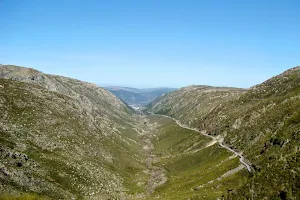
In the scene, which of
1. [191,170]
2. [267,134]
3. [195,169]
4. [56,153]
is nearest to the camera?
[56,153]

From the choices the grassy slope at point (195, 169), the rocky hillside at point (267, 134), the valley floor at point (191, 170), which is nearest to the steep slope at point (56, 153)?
the valley floor at point (191, 170)

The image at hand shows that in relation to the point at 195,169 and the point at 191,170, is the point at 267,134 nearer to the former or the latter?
the point at 195,169

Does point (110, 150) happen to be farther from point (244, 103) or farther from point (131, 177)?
point (244, 103)

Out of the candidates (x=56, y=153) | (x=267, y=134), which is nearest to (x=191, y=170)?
(x=267, y=134)

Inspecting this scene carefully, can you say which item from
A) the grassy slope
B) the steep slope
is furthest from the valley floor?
the steep slope

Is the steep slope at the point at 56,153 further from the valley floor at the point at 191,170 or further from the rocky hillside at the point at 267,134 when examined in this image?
the rocky hillside at the point at 267,134

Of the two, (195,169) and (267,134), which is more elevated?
(267,134)
